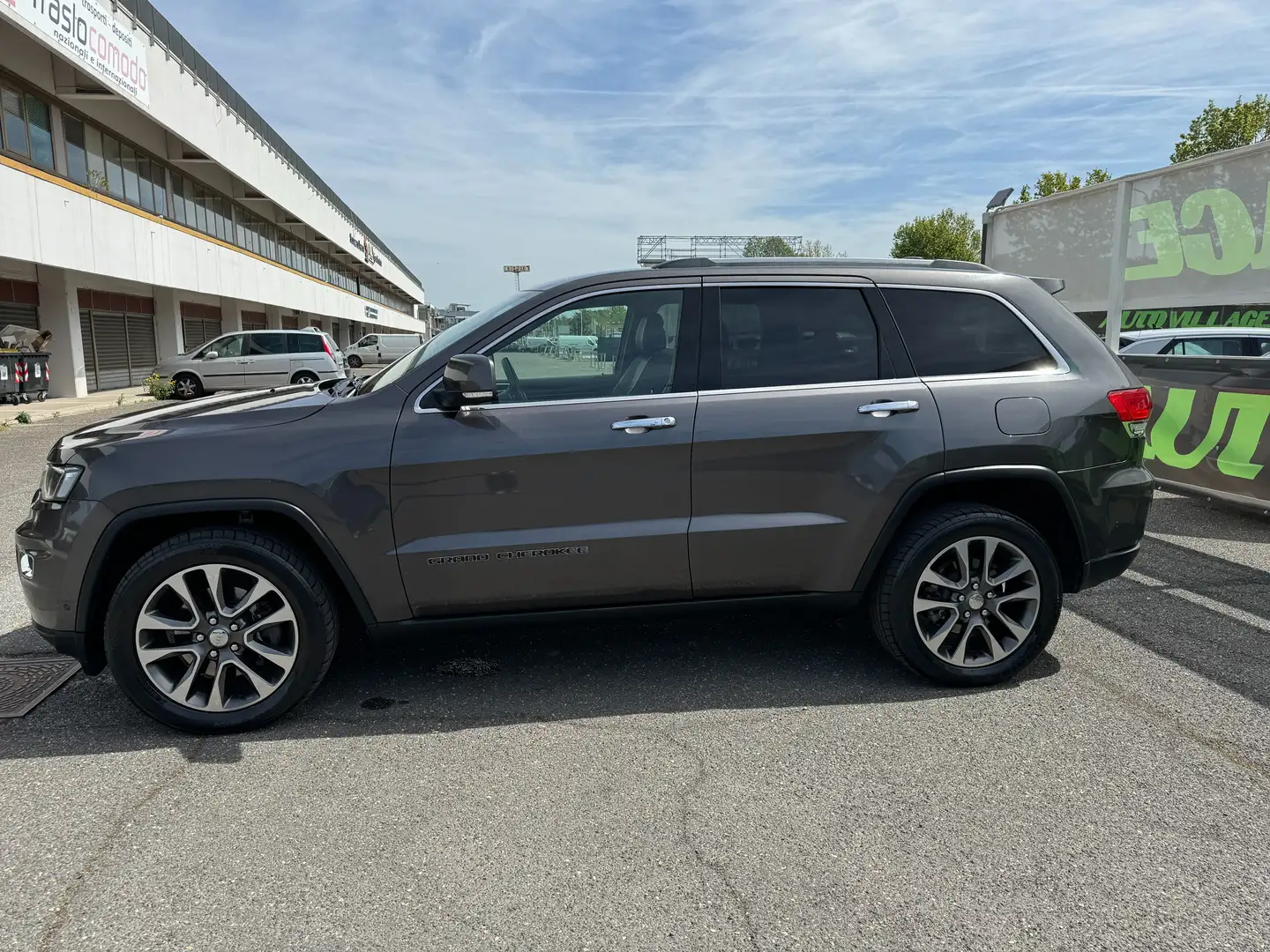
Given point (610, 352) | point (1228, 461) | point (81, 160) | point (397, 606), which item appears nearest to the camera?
point (397, 606)

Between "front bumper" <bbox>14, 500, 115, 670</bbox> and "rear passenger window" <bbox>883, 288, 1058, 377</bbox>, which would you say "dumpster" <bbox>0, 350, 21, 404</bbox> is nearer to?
"front bumper" <bbox>14, 500, 115, 670</bbox>

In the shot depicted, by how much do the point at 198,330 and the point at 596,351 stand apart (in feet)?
107

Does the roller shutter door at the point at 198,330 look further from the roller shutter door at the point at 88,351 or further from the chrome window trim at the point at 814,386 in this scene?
the chrome window trim at the point at 814,386

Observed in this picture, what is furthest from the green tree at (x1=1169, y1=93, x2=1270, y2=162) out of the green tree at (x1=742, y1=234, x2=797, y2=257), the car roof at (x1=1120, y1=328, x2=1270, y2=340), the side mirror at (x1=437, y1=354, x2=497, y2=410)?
the side mirror at (x1=437, y1=354, x2=497, y2=410)

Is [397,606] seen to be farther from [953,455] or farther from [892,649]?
[953,455]

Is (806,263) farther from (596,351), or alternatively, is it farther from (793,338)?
(596,351)

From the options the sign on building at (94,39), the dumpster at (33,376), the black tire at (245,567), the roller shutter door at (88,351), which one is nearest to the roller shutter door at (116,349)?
the roller shutter door at (88,351)

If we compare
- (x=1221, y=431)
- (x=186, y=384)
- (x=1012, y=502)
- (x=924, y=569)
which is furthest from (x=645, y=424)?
(x=186, y=384)

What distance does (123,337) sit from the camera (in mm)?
25141

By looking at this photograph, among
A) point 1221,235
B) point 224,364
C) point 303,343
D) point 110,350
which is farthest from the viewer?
point 110,350

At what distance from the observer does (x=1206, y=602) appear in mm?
4801

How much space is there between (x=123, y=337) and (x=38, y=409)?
27.8 ft

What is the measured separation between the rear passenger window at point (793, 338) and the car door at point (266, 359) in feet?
69.6

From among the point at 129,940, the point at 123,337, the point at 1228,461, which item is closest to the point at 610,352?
the point at 129,940
